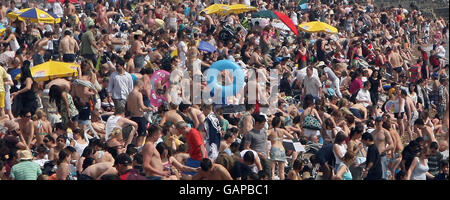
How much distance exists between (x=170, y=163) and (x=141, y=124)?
8.74ft

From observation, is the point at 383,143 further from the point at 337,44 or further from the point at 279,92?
the point at 337,44

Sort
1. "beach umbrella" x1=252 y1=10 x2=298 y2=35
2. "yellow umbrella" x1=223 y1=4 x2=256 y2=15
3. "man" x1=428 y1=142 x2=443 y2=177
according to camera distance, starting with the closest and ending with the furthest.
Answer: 1. "man" x1=428 y1=142 x2=443 y2=177
2. "beach umbrella" x1=252 y1=10 x2=298 y2=35
3. "yellow umbrella" x1=223 y1=4 x2=256 y2=15

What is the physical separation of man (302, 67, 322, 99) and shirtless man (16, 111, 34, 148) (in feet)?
18.5

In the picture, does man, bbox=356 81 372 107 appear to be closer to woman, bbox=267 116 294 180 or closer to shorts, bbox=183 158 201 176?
woman, bbox=267 116 294 180

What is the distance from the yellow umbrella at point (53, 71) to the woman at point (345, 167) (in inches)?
217

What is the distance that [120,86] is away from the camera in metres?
14.9

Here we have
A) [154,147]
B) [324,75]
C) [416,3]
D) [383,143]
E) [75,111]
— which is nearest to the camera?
[154,147]

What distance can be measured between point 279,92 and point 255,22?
624cm

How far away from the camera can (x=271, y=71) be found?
1888 centimetres

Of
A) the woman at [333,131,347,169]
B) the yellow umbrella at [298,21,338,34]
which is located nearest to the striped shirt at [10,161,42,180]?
the woman at [333,131,347,169]

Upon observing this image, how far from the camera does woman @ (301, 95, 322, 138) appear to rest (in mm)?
13844

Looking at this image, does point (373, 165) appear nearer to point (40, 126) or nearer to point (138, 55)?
point (40, 126)

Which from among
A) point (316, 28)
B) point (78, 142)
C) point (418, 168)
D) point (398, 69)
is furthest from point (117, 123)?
point (316, 28)

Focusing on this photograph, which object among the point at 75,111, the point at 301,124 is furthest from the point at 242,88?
the point at 75,111
